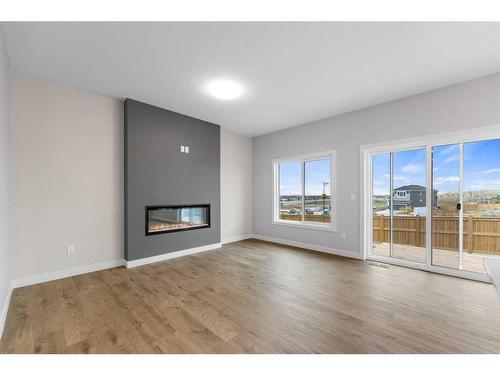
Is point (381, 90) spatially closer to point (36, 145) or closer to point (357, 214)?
point (357, 214)

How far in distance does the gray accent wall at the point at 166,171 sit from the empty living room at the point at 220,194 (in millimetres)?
33

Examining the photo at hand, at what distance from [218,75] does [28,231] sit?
3178 millimetres

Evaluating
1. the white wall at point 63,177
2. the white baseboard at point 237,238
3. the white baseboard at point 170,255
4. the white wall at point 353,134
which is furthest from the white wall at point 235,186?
the white wall at point 63,177

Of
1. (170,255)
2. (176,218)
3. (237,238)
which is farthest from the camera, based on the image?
(237,238)

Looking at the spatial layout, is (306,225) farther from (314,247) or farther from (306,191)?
(306,191)

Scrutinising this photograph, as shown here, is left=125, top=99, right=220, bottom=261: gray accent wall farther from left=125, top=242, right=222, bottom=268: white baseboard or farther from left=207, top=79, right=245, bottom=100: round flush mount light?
left=207, top=79, right=245, bottom=100: round flush mount light

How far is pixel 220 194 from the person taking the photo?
16.8 ft

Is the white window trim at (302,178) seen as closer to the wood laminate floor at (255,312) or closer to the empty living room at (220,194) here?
the empty living room at (220,194)

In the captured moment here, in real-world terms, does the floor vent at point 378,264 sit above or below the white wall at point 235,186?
below

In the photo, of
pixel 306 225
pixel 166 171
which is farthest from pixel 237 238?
pixel 166 171

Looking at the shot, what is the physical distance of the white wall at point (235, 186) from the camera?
5344 mm

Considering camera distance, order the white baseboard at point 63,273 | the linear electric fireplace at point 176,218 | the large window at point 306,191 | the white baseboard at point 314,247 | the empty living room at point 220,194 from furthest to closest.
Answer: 1. the large window at point 306,191
2. the white baseboard at point 314,247
3. the linear electric fireplace at point 176,218
4. the white baseboard at point 63,273
5. the empty living room at point 220,194

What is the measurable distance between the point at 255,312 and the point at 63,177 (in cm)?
317
